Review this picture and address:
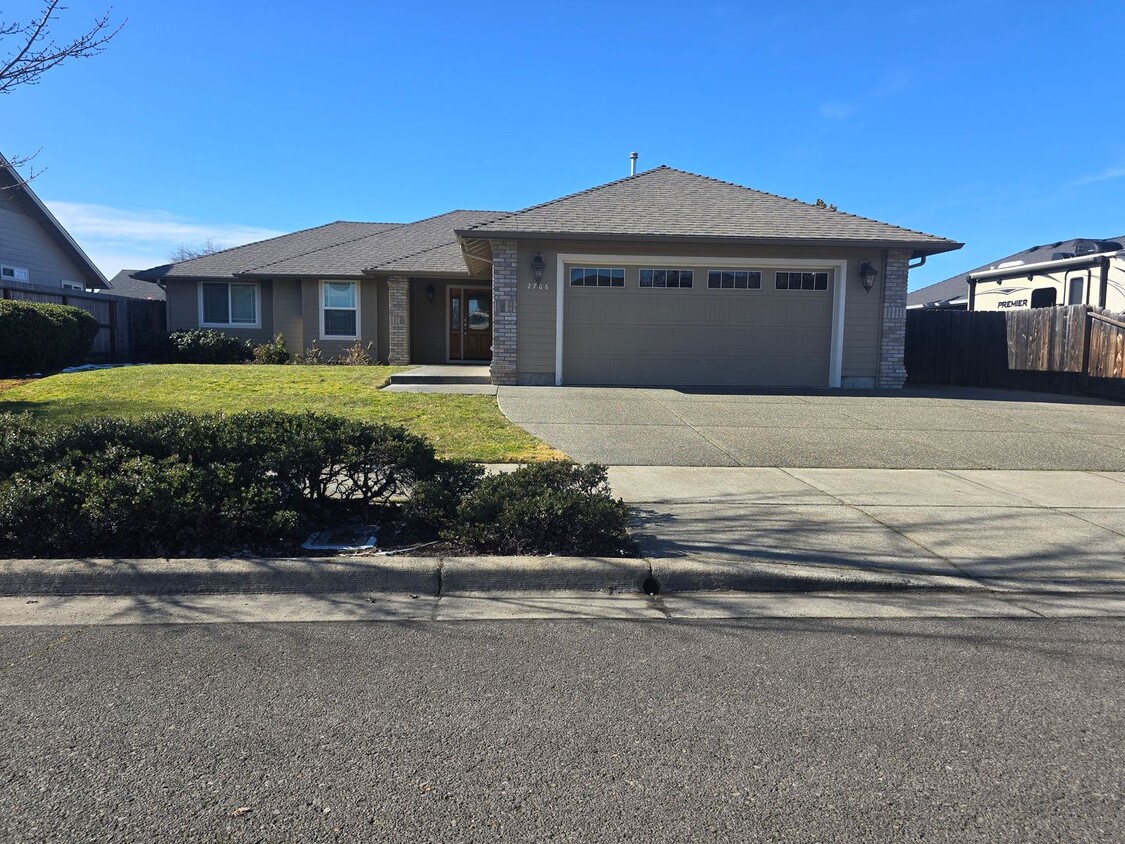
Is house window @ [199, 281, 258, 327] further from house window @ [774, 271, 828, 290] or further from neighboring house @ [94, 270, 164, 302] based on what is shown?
neighboring house @ [94, 270, 164, 302]

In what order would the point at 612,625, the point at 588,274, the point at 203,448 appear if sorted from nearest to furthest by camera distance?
the point at 612,625, the point at 203,448, the point at 588,274

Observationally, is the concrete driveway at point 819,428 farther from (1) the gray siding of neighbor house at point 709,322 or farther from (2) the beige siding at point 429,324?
(2) the beige siding at point 429,324

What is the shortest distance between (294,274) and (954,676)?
68.2ft

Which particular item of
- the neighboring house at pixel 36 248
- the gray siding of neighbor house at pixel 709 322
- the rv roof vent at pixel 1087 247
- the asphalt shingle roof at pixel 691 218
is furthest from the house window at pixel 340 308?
the rv roof vent at pixel 1087 247

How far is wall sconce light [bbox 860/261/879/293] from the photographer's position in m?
16.3

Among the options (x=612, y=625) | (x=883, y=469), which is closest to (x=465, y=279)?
(x=883, y=469)

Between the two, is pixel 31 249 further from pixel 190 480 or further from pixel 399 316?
pixel 190 480

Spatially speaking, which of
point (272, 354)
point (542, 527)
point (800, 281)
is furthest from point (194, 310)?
point (542, 527)

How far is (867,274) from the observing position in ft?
53.5

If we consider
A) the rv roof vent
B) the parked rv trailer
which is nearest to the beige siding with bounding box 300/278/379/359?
the parked rv trailer

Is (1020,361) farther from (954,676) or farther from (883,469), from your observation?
(954,676)

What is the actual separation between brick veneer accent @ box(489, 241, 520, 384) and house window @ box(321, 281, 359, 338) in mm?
7735

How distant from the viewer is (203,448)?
20.2 ft

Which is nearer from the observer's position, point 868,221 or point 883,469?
point 883,469
